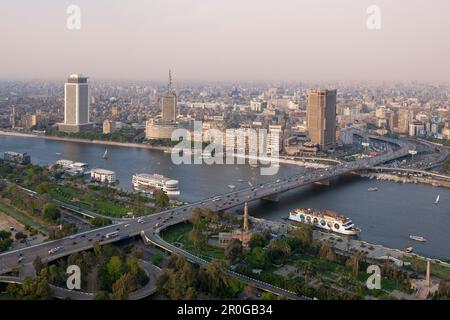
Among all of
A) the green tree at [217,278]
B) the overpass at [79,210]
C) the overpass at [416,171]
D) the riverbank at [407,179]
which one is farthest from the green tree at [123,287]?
the overpass at [416,171]

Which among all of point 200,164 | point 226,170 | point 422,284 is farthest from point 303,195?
point 422,284

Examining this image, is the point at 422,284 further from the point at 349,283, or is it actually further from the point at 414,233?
the point at 414,233

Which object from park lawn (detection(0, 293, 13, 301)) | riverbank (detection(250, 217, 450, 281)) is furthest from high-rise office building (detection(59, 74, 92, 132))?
park lawn (detection(0, 293, 13, 301))

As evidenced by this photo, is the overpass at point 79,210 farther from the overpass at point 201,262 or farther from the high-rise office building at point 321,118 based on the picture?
the high-rise office building at point 321,118

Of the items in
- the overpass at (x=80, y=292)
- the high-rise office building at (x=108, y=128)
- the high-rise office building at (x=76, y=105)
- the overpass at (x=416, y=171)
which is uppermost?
the high-rise office building at (x=76, y=105)
